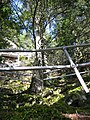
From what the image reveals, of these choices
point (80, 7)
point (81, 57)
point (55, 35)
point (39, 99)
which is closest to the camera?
point (39, 99)

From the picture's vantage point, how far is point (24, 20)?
12.5 m

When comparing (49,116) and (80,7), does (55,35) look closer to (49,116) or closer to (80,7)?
(80,7)

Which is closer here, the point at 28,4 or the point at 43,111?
the point at 43,111

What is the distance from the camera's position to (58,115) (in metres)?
4.73

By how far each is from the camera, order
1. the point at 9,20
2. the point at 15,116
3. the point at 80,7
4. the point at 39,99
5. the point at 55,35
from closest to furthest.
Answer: the point at 15,116 → the point at 39,99 → the point at 9,20 → the point at 80,7 → the point at 55,35

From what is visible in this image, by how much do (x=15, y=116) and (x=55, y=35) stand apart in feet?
28.8

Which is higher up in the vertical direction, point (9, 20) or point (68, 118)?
point (9, 20)

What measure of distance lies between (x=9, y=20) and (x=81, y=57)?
672 cm

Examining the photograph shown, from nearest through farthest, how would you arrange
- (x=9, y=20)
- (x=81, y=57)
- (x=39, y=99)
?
(x=39, y=99) → (x=9, y=20) → (x=81, y=57)

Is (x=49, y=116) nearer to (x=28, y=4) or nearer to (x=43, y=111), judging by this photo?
(x=43, y=111)

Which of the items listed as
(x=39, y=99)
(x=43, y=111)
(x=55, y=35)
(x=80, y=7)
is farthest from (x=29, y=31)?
(x=43, y=111)

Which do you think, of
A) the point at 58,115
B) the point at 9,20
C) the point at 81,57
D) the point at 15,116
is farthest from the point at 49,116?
the point at 81,57

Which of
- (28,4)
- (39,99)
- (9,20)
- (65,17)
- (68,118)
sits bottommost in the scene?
(68,118)

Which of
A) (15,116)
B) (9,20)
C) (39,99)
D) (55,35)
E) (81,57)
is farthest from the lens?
(81,57)
